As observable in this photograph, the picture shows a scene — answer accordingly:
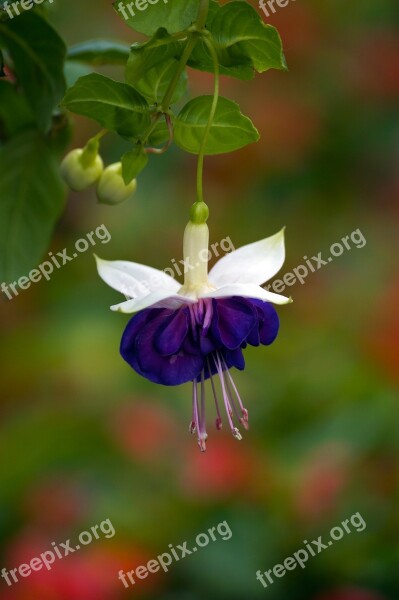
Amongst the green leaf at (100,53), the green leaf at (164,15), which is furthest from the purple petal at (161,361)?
the green leaf at (100,53)

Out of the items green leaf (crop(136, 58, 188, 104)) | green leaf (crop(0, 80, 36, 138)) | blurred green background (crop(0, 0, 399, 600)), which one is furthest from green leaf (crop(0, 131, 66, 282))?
blurred green background (crop(0, 0, 399, 600))

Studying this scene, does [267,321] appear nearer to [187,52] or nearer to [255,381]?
[187,52]

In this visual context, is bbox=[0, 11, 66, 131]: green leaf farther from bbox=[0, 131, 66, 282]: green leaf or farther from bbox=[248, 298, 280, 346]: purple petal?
bbox=[248, 298, 280, 346]: purple petal

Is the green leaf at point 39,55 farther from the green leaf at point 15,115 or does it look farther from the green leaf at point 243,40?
the green leaf at point 243,40

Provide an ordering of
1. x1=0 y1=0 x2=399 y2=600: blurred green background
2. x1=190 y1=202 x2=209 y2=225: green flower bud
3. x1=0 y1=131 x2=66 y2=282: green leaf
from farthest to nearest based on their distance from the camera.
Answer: x1=0 y1=0 x2=399 y2=600: blurred green background, x1=0 y1=131 x2=66 y2=282: green leaf, x1=190 y1=202 x2=209 y2=225: green flower bud

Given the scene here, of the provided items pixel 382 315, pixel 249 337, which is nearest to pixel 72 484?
pixel 382 315

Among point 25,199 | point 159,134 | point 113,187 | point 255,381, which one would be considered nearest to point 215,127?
point 159,134

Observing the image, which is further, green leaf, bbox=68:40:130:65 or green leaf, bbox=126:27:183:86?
green leaf, bbox=68:40:130:65
